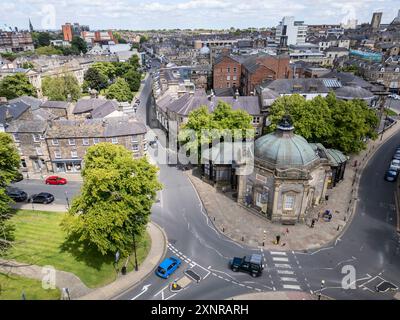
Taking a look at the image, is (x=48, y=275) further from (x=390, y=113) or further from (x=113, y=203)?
(x=390, y=113)

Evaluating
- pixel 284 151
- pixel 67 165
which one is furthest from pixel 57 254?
pixel 284 151

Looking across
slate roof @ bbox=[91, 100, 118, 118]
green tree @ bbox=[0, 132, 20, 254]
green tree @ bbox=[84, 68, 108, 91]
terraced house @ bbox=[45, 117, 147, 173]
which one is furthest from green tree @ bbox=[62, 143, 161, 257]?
green tree @ bbox=[84, 68, 108, 91]

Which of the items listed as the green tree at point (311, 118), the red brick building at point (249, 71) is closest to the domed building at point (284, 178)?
the green tree at point (311, 118)

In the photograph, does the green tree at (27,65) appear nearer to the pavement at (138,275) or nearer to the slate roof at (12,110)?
the slate roof at (12,110)

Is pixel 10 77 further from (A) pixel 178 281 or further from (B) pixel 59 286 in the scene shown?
(A) pixel 178 281
